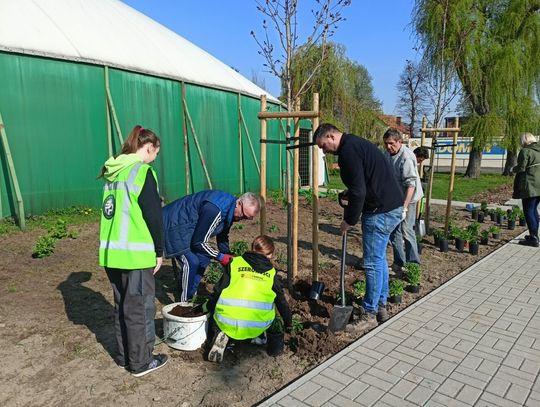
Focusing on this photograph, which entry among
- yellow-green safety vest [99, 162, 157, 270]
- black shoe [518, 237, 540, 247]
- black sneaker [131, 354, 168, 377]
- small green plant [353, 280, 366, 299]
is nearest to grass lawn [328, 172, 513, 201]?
black shoe [518, 237, 540, 247]

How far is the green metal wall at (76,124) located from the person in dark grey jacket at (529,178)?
7.89 meters

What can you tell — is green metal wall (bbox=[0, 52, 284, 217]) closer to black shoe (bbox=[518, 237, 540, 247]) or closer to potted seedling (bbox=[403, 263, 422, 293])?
potted seedling (bbox=[403, 263, 422, 293])

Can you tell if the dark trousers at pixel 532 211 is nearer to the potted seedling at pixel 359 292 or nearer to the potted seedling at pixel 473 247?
the potted seedling at pixel 473 247

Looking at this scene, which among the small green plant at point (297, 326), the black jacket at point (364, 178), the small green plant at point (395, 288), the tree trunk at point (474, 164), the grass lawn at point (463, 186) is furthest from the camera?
the tree trunk at point (474, 164)

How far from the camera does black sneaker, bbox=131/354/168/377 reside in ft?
10.9

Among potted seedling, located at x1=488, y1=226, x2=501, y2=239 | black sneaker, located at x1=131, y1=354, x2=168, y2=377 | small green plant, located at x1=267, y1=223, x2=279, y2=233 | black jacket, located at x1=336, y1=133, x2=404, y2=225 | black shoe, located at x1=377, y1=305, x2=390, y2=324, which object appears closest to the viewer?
black sneaker, located at x1=131, y1=354, x2=168, y2=377

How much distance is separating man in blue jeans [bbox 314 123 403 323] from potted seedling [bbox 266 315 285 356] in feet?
3.39

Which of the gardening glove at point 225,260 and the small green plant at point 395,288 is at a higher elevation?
the gardening glove at point 225,260

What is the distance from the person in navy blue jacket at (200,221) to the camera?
150 inches

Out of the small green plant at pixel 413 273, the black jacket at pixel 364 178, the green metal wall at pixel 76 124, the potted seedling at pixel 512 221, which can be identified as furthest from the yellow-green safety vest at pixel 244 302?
the potted seedling at pixel 512 221

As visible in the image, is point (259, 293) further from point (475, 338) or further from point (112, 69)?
point (112, 69)

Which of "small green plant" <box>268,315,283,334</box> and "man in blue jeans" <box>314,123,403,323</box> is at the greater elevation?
"man in blue jeans" <box>314,123,403,323</box>

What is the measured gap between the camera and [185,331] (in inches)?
142

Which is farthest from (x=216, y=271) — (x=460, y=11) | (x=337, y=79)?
(x=337, y=79)
